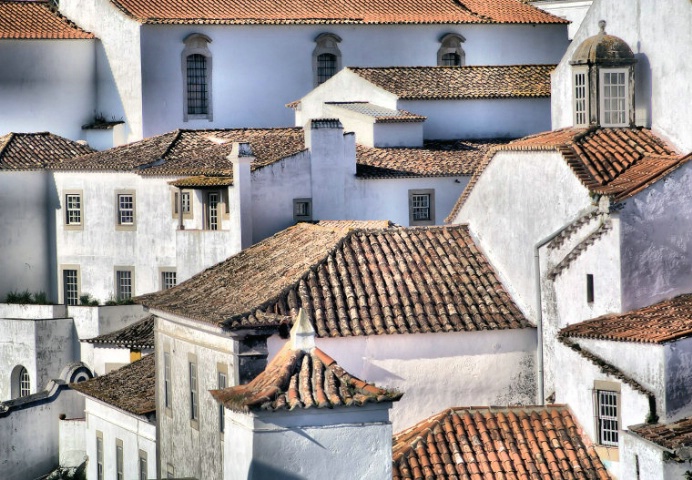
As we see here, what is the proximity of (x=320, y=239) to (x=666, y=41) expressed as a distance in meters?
7.77

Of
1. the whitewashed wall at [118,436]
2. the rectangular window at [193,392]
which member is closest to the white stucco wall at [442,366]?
the rectangular window at [193,392]

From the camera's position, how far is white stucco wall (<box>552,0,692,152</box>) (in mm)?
36750

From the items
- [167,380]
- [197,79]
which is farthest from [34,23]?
[167,380]

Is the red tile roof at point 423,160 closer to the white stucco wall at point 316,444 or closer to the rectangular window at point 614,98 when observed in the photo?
the rectangular window at point 614,98

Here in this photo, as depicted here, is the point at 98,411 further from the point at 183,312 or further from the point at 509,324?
the point at 509,324

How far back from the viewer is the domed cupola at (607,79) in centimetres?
A: 3784

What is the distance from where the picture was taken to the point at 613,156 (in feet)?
120

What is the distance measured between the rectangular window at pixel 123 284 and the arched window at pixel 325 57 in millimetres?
12730

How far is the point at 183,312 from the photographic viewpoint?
37.3m

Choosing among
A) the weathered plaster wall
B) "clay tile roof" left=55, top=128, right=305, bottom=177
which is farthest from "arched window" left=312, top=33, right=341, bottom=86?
the weathered plaster wall

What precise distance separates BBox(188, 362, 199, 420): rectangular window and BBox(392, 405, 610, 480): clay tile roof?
14.1 feet

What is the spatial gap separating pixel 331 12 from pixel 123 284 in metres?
14.6

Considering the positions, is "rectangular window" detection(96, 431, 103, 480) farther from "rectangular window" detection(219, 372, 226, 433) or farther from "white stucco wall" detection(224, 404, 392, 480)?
"white stucco wall" detection(224, 404, 392, 480)

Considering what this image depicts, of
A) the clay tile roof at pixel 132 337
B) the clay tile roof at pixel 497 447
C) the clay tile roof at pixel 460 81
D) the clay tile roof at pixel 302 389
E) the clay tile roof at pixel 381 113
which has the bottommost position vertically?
the clay tile roof at pixel 497 447
